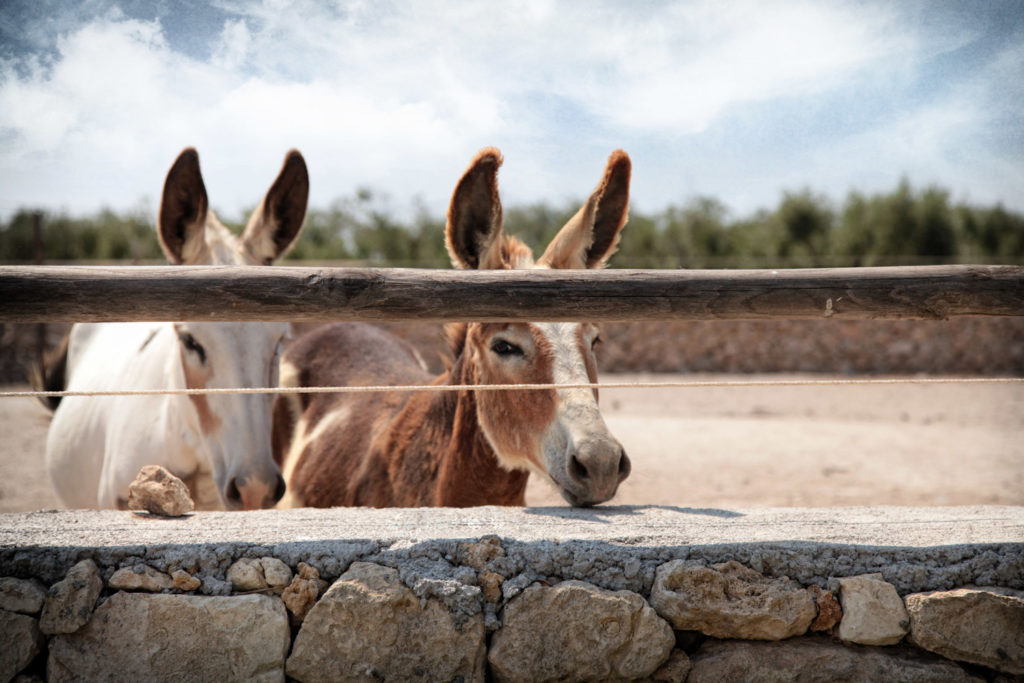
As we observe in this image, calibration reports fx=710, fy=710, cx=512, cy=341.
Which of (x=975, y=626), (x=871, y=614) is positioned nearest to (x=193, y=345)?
(x=871, y=614)

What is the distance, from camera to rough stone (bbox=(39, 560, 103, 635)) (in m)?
1.74

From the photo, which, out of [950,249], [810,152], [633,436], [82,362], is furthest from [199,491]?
[950,249]

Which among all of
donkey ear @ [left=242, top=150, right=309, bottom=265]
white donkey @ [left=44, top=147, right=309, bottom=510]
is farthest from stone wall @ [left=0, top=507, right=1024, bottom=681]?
donkey ear @ [left=242, top=150, right=309, bottom=265]

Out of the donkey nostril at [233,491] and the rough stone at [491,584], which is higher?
the rough stone at [491,584]

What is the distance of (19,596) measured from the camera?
1.75m

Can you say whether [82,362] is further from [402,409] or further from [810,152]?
[810,152]

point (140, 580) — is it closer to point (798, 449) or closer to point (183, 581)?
point (183, 581)

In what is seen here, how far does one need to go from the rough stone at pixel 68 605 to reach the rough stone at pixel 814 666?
5.11 ft

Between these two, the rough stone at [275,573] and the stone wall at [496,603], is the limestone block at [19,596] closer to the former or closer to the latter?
the stone wall at [496,603]

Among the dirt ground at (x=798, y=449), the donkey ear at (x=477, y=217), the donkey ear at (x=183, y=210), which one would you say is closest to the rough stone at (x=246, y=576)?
the donkey ear at (x=477, y=217)

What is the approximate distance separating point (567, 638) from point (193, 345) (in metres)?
2.18

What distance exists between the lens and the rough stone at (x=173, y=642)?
1.75m

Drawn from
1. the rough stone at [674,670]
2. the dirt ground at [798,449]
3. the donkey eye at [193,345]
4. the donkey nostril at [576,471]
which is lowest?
the dirt ground at [798,449]

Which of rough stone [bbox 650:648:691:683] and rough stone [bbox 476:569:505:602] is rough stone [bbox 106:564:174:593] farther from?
rough stone [bbox 650:648:691:683]
